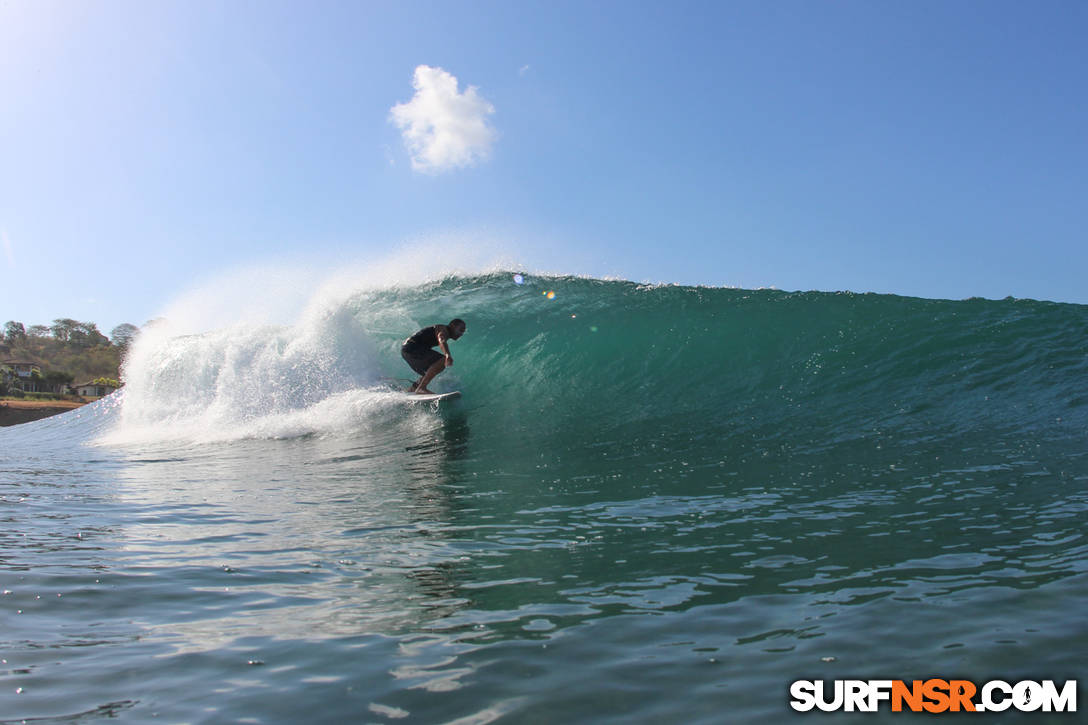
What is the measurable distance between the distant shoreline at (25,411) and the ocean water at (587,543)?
5248 cm

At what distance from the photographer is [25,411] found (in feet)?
190

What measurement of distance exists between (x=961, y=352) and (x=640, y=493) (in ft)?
22.8

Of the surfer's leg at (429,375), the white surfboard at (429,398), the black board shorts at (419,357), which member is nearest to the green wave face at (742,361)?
the white surfboard at (429,398)

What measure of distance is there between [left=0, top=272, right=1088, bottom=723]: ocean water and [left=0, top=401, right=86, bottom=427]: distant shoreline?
172 feet

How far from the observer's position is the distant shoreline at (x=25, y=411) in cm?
5431

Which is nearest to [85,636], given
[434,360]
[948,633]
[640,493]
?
[948,633]

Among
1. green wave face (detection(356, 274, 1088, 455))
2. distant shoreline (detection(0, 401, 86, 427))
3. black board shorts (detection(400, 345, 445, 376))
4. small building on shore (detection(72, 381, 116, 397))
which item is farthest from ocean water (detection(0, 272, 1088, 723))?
small building on shore (detection(72, 381, 116, 397))

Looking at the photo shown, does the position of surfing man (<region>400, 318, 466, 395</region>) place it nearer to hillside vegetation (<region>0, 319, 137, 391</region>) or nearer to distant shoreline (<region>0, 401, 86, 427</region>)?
distant shoreline (<region>0, 401, 86, 427</region>)

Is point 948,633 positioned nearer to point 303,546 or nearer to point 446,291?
point 303,546

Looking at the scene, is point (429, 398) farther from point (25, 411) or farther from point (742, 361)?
point (25, 411)

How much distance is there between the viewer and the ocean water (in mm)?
2188

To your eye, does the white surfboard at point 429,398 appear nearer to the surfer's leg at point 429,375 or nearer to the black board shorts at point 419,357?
the surfer's leg at point 429,375

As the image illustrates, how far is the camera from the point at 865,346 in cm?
1053

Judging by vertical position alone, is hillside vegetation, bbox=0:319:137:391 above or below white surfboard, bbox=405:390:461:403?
above
